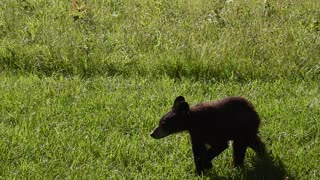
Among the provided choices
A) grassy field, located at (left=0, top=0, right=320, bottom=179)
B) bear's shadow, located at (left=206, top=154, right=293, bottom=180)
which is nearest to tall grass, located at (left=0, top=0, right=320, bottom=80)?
grassy field, located at (left=0, top=0, right=320, bottom=179)

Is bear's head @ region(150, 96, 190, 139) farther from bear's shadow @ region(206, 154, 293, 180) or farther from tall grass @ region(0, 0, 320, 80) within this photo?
tall grass @ region(0, 0, 320, 80)

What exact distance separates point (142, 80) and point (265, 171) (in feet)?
8.46

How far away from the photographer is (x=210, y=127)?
211 inches

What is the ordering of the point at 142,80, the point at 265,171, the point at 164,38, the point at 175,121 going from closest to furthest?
1. the point at 175,121
2. the point at 265,171
3. the point at 142,80
4. the point at 164,38

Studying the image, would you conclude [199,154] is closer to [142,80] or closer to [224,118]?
[224,118]

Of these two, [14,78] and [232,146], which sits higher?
[232,146]

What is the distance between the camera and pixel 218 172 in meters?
5.55

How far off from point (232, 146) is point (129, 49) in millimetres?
3385

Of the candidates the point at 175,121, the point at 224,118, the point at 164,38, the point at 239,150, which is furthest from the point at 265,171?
the point at 164,38

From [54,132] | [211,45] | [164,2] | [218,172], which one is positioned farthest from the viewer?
[164,2]

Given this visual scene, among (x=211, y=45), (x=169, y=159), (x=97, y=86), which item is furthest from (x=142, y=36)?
(x=169, y=159)

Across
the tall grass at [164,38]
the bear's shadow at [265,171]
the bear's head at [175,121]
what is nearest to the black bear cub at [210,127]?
the bear's head at [175,121]

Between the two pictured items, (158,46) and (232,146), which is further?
(158,46)

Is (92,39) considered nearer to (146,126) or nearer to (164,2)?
(164,2)
